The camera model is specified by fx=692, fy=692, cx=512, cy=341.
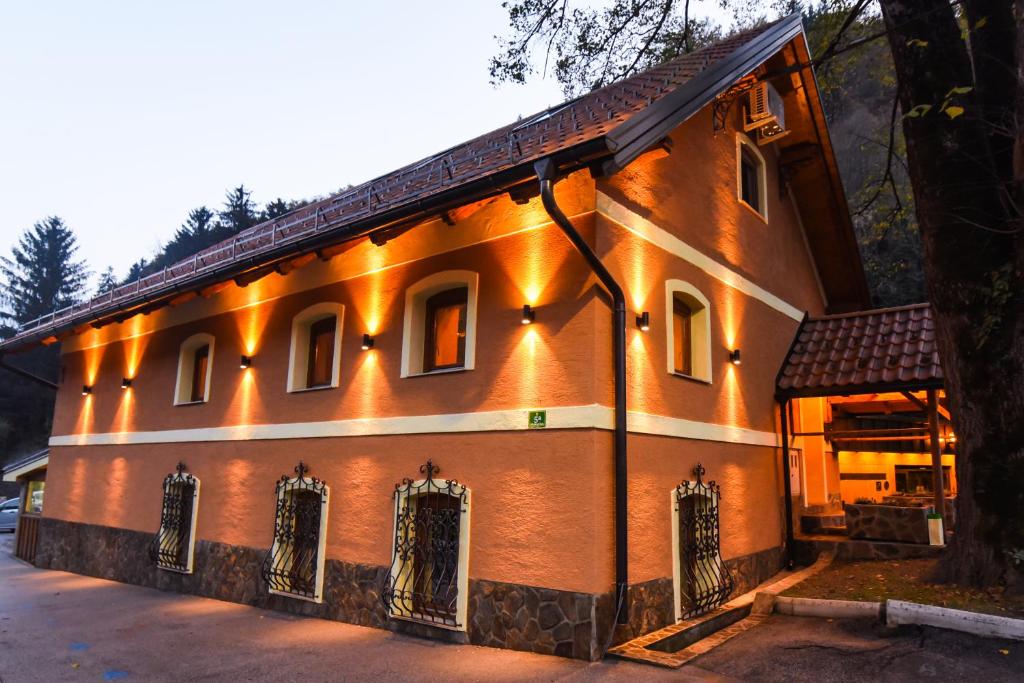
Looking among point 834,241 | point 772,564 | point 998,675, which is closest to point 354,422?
point 772,564

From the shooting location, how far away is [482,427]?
766 centimetres

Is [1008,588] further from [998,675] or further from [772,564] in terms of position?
[772,564]

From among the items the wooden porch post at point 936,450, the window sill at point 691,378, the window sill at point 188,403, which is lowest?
the wooden porch post at point 936,450

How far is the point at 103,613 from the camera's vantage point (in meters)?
9.56

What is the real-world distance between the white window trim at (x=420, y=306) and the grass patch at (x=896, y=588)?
535 centimetres

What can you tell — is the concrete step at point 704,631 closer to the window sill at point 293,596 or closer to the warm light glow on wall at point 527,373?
the warm light glow on wall at point 527,373

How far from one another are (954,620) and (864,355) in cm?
515

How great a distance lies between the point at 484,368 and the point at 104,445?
9877mm

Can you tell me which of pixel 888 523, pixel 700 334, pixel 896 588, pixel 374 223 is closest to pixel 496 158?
pixel 374 223

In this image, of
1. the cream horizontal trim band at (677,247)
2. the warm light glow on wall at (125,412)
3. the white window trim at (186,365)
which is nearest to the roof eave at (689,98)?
the cream horizontal trim band at (677,247)

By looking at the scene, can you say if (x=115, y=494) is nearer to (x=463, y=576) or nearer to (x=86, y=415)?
(x=86, y=415)

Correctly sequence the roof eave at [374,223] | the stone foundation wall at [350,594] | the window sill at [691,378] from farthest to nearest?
the window sill at [691,378]
the stone foundation wall at [350,594]
the roof eave at [374,223]

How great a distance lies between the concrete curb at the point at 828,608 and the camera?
24.5 ft

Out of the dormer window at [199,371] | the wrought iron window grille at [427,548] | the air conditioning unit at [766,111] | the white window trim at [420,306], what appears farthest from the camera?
the dormer window at [199,371]
